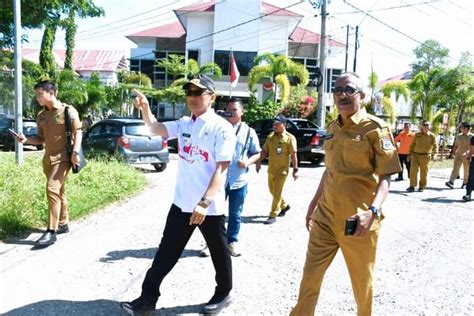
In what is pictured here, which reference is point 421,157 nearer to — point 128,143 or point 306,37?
→ point 128,143

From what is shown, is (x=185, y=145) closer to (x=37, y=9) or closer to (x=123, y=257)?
(x=123, y=257)

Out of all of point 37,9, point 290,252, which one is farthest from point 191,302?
point 37,9

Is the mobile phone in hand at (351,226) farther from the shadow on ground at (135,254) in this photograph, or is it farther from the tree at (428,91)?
the tree at (428,91)

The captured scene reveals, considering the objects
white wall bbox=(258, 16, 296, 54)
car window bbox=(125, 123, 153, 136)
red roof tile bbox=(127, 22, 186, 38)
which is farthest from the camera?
red roof tile bbox=(127, 22, 186, 38)

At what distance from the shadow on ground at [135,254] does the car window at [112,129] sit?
769cm

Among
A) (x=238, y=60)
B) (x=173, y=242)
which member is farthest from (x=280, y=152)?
(x=238, y=60)

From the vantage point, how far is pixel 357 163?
3.10 metres

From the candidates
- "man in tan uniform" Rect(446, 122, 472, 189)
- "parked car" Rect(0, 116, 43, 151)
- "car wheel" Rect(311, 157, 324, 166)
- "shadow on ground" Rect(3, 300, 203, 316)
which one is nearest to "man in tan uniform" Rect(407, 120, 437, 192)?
"man in tan uniform" Rect(446, 122, 472, 189)

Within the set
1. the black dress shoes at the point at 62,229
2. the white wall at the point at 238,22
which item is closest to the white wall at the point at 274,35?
the white wall at the point at 238,22

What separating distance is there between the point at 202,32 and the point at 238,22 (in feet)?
9.79

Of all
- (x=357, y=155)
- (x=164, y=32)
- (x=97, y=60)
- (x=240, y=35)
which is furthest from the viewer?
(x=97, y=60)

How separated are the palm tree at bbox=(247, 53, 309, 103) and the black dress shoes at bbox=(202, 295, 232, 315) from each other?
1023 inches

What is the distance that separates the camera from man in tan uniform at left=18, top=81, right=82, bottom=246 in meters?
5.73

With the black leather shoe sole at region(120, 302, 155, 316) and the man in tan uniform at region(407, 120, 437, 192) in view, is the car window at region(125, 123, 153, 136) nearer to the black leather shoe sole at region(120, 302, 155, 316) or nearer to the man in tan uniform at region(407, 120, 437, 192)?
the man in tan uniform at region(407, 120, 437, 192)
